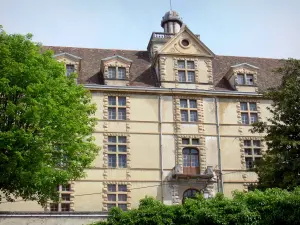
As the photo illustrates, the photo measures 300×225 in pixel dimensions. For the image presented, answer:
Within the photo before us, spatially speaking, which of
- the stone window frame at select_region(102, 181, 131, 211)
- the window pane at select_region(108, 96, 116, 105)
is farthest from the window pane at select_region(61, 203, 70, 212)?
the window pane at select_region(108, 96, 116, 105)

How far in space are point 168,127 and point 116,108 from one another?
358 cm

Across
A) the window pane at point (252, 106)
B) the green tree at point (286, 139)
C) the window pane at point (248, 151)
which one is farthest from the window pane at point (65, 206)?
the window pane at point (252, 106)

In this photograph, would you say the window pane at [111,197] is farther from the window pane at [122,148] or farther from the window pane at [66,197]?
the window pane at [122,148]

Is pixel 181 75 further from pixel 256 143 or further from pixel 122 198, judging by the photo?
pixel 122 198

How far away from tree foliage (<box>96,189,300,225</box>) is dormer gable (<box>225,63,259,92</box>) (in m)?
15.4

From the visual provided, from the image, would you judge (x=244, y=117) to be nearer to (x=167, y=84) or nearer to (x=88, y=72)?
(x=167, y=84)

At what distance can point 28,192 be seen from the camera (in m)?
23.7

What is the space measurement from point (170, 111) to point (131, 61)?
4.22 m

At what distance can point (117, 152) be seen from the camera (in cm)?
3259

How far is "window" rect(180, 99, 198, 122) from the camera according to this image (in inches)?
1345

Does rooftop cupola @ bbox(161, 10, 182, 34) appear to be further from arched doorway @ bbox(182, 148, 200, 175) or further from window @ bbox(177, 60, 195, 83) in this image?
arched doorway @ bbox(182, 148, 200, 175)

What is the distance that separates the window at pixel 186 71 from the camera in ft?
115

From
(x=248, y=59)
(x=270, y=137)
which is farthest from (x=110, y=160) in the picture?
(x=248, y=59)

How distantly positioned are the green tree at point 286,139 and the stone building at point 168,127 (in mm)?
7582
